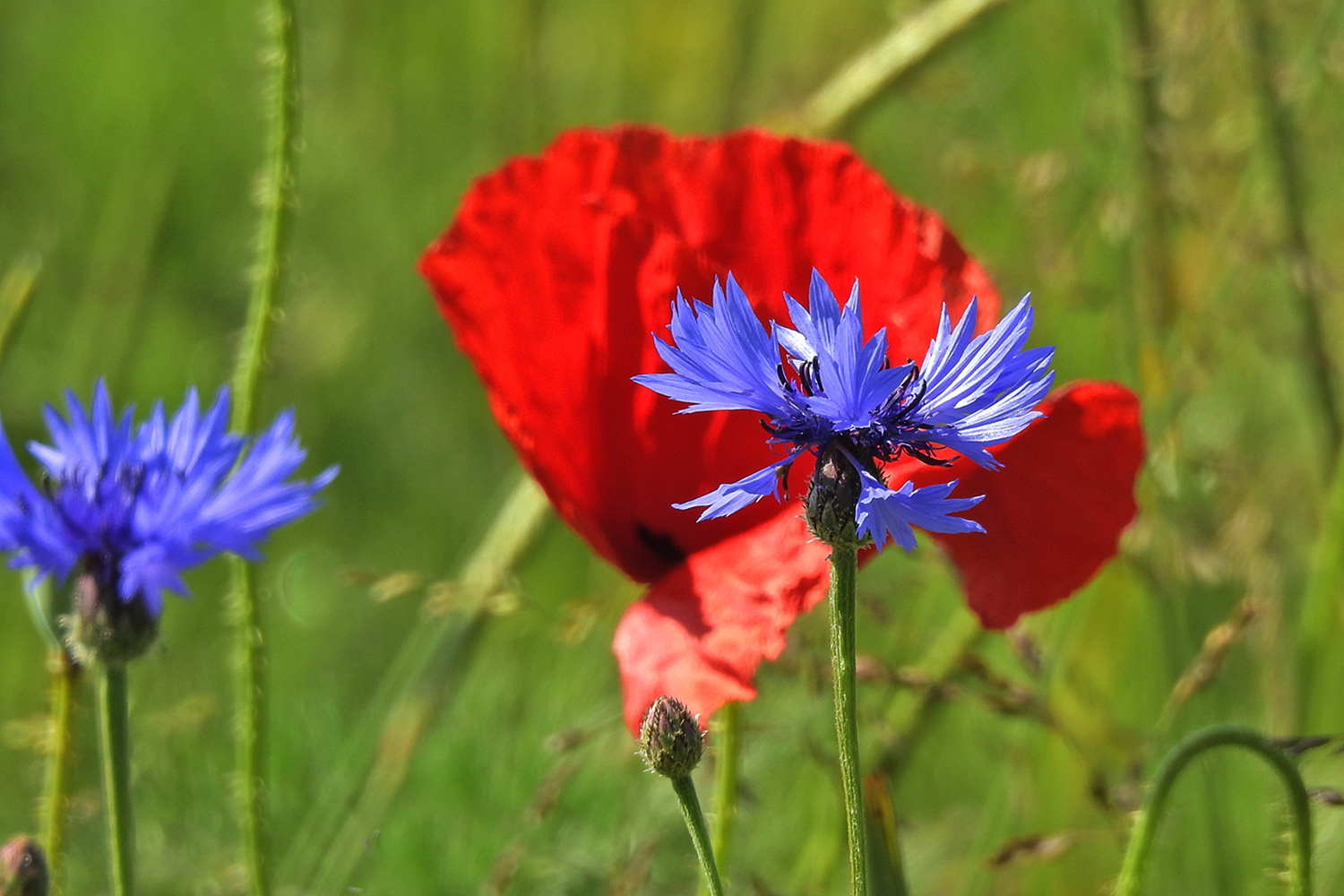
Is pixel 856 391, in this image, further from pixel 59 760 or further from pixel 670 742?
pixel 59 760

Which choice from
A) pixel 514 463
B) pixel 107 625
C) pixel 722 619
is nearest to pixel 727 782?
pixel 722 619

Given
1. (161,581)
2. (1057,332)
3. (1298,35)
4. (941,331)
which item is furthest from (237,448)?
(1298,35)

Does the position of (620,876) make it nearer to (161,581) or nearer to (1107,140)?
(161,581)

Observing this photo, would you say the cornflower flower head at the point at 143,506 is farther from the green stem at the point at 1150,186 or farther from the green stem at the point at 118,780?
the green stem at the point at 1150,186

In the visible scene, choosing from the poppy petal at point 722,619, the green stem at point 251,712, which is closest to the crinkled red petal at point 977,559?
the poppy petal at point 722,619

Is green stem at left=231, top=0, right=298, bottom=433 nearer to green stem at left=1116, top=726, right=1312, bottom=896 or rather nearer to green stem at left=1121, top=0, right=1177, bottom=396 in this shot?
green stem at left=1116, top=726, right=1312, bottom=896

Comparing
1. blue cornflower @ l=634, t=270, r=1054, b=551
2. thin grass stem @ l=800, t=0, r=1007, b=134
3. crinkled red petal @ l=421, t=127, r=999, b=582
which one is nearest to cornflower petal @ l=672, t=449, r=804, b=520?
blue cornflower @ l=634, t=270, r=1054, b=551
